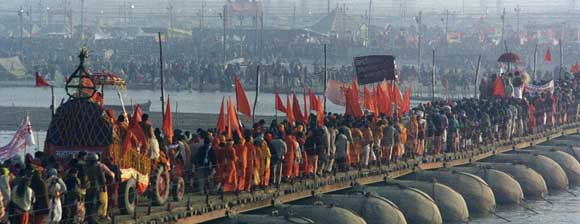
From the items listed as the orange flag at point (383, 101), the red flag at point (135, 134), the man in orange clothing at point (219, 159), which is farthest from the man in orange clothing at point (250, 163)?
the orange flag at point (383, 101)

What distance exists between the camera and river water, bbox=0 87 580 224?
40719mm

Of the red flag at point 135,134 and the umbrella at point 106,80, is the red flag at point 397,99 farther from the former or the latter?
the red flag at point 135,134

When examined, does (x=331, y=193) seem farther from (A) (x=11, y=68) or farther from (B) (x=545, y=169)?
(A) (x=11, y=68)

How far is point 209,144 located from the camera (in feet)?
94.2

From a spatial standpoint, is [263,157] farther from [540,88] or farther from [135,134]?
[540,88]

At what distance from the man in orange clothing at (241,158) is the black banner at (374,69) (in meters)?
12.3

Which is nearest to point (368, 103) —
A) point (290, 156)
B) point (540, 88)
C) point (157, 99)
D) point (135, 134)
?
point (290, 156)

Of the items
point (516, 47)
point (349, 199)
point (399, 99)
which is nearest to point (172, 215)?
point (349, 199)

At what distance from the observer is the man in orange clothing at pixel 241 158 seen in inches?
1149

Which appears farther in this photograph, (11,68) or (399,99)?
(11,68)

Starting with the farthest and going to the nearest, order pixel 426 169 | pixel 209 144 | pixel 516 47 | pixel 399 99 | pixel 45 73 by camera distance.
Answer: pixel 516 47
pixel 45 73
pixel 399 99
pixel 426 169
pixel 209 144

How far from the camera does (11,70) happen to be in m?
102

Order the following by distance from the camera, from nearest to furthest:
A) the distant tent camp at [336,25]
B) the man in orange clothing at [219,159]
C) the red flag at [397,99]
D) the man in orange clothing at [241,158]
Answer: the man in orange clothing at [219,159]
the man in orange clothing at [241,158]
the red flag at [397,99]
the distant tent camp at [336,25]

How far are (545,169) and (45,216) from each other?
75.4 feet
